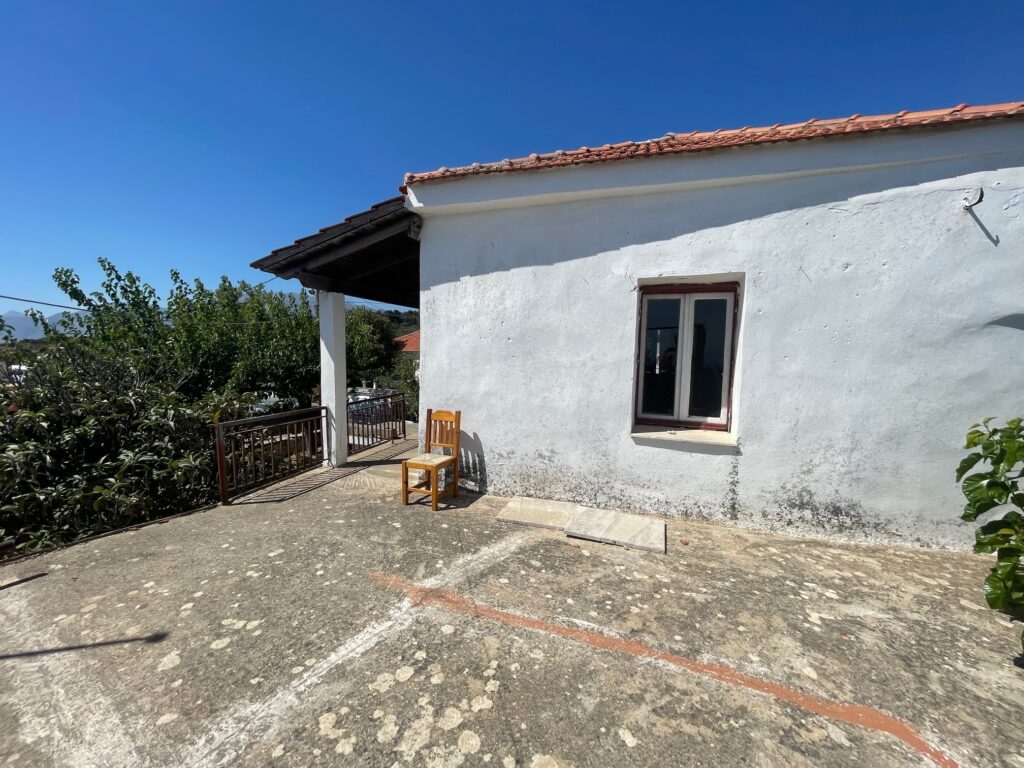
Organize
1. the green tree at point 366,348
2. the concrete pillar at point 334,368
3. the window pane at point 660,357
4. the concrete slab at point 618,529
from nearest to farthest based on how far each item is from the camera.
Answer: the concrete slab at point 618,529, the window pane at point 660,357, the concrete pillar at point 334,368, the green tree at point 366,348

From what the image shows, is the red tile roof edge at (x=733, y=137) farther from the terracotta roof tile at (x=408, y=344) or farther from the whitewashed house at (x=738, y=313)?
the terracotta roof tile at (x=408, y=344)

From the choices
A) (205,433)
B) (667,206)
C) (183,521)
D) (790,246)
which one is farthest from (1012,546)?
(205,433)

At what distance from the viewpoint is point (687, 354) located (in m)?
4.31

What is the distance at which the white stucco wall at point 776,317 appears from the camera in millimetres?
3346

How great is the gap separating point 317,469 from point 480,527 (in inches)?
140

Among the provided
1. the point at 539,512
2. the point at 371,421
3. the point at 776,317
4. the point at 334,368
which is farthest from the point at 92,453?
the point at 776,317

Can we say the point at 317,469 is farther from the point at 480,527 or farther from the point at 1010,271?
the point at 1010,271

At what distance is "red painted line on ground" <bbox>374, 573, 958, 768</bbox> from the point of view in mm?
1877

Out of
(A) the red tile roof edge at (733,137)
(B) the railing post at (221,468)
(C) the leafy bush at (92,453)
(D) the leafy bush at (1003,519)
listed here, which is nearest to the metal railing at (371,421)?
(C) the leafy bush at (92,453)

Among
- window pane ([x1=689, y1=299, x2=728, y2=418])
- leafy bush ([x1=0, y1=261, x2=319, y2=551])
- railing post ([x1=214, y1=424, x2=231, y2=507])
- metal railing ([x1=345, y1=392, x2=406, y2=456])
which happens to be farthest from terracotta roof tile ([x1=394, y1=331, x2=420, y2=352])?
window pane ([x1=689, y1=299, x2=728, y2=418])

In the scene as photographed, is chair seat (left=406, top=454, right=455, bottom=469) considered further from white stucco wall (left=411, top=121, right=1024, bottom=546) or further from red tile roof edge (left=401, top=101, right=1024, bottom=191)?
red tile roof edge (left=401, top=101, right=1024, bottom=191)

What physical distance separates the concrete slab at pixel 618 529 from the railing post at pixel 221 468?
164 inches

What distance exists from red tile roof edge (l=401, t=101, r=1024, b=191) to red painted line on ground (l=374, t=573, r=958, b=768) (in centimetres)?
404

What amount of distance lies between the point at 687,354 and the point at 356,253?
440cm
